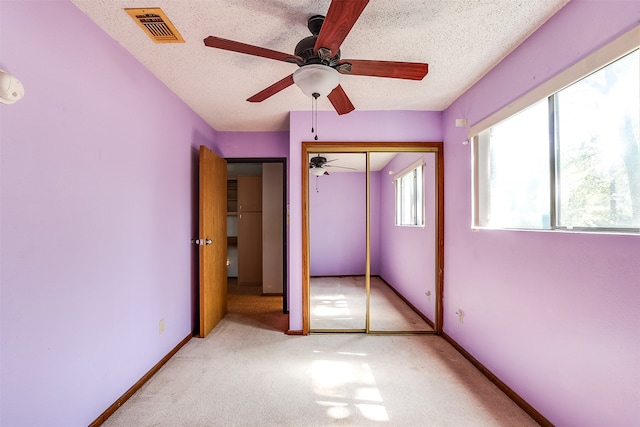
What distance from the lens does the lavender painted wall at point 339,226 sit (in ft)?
12.6

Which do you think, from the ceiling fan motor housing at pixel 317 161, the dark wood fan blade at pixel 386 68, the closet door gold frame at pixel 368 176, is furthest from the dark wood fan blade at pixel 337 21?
the ceiling fan motor housing at pixel 317 161

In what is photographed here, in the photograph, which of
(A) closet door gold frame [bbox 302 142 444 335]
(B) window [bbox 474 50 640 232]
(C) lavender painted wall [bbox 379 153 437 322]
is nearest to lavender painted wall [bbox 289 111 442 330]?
(A) closet door gold frame [bbox 302 142 444 335]

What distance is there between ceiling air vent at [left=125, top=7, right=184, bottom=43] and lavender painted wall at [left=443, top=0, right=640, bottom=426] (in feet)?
7.24

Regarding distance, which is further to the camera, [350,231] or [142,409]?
[350,231]

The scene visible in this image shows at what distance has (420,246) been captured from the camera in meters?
3.69

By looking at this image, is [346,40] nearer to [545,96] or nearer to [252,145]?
[545,96]

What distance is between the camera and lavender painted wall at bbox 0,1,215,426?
1.30 metres

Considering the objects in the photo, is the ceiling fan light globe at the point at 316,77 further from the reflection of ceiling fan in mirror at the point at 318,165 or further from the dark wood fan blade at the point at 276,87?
the reflection of ceiling fan in mirror at the point at 318,165

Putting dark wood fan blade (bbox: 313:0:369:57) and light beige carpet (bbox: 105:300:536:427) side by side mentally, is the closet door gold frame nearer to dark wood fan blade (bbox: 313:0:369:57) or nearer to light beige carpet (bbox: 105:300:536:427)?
light beige carpet (bbox: 105:300:536:427)

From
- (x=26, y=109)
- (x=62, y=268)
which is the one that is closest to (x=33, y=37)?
(x=26, y=109)

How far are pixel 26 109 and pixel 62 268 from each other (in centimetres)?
76

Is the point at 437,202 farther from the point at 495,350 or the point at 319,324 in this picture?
the point at 319,324

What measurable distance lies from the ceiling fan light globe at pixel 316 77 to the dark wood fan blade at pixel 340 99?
0.30 metres

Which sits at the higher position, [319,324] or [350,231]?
[350,231]
